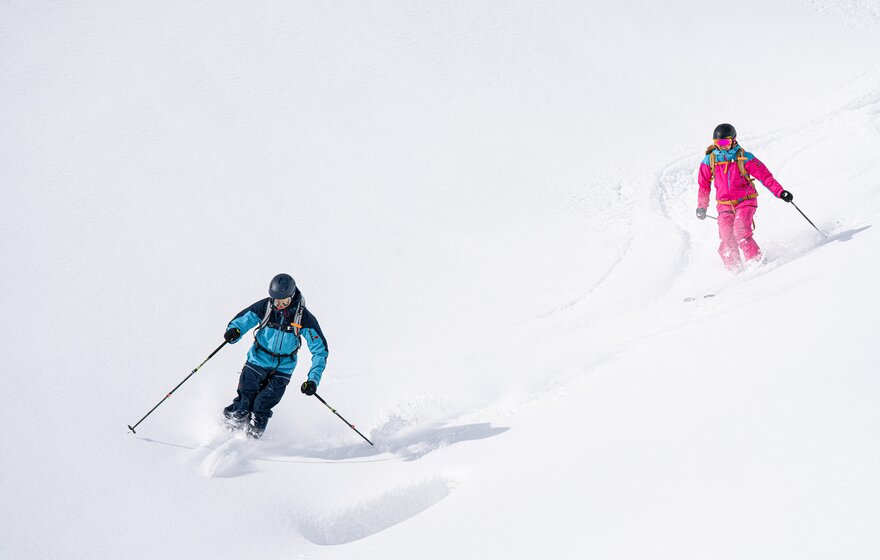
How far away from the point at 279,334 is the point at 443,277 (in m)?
2.81

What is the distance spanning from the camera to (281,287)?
5.50 metres

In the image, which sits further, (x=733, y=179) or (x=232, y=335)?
(x=733, y=179)

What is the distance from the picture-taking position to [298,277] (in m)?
7.91

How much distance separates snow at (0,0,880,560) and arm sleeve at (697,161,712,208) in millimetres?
780

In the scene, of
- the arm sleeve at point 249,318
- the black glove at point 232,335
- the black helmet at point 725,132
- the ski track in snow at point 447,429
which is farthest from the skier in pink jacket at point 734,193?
the black glove at point 232,335

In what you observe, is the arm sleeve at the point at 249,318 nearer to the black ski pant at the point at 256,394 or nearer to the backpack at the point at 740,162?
the black ski pant at the point at 256,394

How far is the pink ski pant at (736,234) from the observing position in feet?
24.8

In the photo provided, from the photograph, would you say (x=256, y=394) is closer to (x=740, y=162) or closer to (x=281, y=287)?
(x=281, y=287)

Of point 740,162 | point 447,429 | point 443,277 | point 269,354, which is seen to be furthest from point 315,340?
point 740,162

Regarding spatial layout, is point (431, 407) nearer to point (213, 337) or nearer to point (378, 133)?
point (213, 337)

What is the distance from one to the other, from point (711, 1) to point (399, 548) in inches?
516

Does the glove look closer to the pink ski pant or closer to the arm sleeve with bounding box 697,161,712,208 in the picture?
the arm sleeve with bounding box 697,161,712,208

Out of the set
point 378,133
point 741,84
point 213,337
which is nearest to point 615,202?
point 378,133

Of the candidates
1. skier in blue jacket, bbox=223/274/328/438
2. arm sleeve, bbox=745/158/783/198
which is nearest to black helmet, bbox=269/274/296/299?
skier in blue jacket, bbox=223/274/328/438
